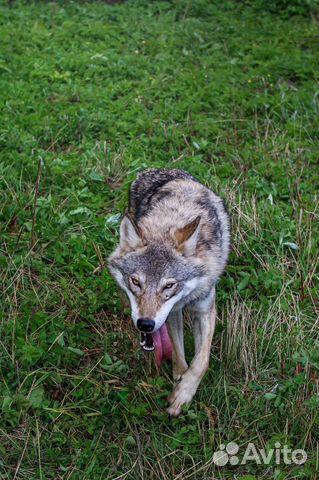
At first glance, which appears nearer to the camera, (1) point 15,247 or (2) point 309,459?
(2) point 309,459

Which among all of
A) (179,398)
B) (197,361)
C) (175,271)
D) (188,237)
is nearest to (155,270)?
(175,271)

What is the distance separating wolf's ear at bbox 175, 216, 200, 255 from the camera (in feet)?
21.1

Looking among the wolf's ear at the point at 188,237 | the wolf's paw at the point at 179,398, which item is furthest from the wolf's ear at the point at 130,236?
the wolf's paw at the point at 179,398

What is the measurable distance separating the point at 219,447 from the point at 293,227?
287cm

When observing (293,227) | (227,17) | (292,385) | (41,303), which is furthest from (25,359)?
(227,17)

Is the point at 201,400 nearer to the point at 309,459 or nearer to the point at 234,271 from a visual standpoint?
the point at 309,459

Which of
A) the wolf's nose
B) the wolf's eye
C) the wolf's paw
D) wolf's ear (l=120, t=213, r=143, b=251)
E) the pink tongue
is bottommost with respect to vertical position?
the wolf's paw

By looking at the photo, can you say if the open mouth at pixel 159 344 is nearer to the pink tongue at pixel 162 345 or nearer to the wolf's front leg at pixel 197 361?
the pink tongue at pixel 162 345

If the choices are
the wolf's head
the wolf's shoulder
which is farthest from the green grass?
the wolf's head

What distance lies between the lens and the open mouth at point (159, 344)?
6262mm

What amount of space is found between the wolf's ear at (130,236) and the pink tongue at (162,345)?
717 mm

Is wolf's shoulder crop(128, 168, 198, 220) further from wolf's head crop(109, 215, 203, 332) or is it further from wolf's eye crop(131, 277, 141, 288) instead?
wolf's eye crop(131, 277, 141, 288)

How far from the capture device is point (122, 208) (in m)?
8.89

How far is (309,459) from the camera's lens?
20.5 ft
